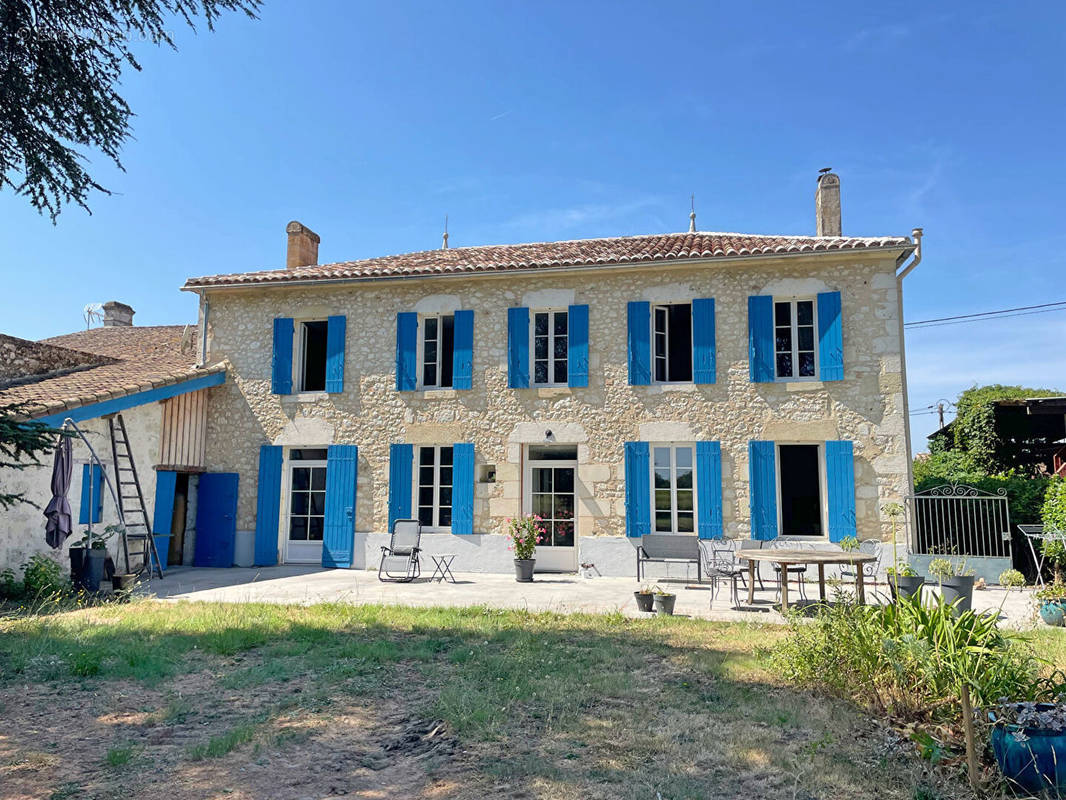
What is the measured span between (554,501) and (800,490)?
3.58 metres

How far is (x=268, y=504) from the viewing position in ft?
37.6

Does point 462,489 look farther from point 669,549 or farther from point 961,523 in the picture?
point 961,523

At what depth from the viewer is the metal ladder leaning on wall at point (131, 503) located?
376 inches

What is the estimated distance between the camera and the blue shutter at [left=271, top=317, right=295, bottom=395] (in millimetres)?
11695

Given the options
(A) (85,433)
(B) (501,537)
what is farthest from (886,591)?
(A) (85,433)

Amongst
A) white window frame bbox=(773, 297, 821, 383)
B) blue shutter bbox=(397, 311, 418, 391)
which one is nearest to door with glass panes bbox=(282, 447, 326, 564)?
blue shutter bbox=(397, 311, 418, 391)

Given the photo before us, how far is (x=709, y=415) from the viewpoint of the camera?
408 inches

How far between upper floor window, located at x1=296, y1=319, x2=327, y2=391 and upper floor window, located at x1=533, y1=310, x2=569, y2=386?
12.0ft

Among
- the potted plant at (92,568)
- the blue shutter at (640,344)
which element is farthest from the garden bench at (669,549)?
the potted plant at (92,568)

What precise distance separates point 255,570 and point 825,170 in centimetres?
1095

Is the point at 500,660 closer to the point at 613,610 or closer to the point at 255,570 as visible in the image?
the point at 613,610

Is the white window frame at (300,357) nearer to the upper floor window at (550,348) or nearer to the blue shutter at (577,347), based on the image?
the upper floor window at (550,348)

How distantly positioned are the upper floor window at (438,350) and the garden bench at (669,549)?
4082 millimetres

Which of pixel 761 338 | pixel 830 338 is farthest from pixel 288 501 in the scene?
pixel 830 338
